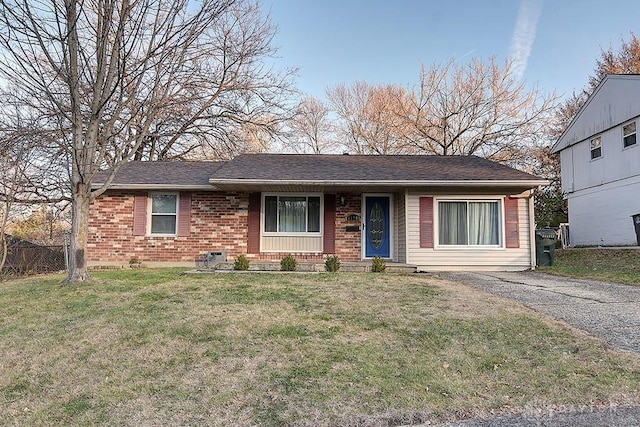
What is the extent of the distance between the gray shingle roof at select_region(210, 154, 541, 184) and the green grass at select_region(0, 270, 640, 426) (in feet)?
16.5

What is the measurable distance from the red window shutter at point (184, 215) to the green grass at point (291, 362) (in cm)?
526

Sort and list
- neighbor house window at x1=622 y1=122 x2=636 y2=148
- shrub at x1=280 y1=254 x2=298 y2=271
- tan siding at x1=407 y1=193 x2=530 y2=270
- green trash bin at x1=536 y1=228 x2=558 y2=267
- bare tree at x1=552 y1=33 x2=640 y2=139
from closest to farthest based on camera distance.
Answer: shrub at x1=280 y1=254 x2=298 y2=271
tan siding at x1=407 y1=193 x2=530 y2=270
green trash bin at x1=536 y1=228 x2=558 y2=267
neighbor house window at x1=622 y1=122 x2=636 y2=148
bare tree at x1=552 y1=33 x2=640 y2=139

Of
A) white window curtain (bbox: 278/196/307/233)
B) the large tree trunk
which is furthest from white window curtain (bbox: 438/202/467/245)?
the large tree trunk

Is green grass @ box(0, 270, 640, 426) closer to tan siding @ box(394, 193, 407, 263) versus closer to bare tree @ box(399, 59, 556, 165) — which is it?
tan siding @ box(394, 193, 407, 263)

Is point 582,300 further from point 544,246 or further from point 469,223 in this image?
point 544,246

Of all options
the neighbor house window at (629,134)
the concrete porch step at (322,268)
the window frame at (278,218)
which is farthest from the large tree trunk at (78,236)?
the neighbor house window at (629,134)

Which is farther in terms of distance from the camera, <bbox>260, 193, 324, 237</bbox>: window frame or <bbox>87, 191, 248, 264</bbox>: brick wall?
<bbox>260, 193, 324, 237</bbox>: window frame

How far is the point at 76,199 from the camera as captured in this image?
7180 millimetres

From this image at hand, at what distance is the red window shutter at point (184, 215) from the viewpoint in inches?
429

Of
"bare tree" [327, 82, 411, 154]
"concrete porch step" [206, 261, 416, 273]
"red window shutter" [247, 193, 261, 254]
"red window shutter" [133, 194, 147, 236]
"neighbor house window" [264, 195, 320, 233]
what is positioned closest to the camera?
"concrete porch step" [206, 261, 416, 273]

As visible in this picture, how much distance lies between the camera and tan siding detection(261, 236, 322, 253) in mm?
11016

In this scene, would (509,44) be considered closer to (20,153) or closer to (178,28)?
(178,28)

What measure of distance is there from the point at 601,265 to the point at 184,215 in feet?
37.7

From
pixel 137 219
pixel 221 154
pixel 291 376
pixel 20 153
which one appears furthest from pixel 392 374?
pixel 221 154
